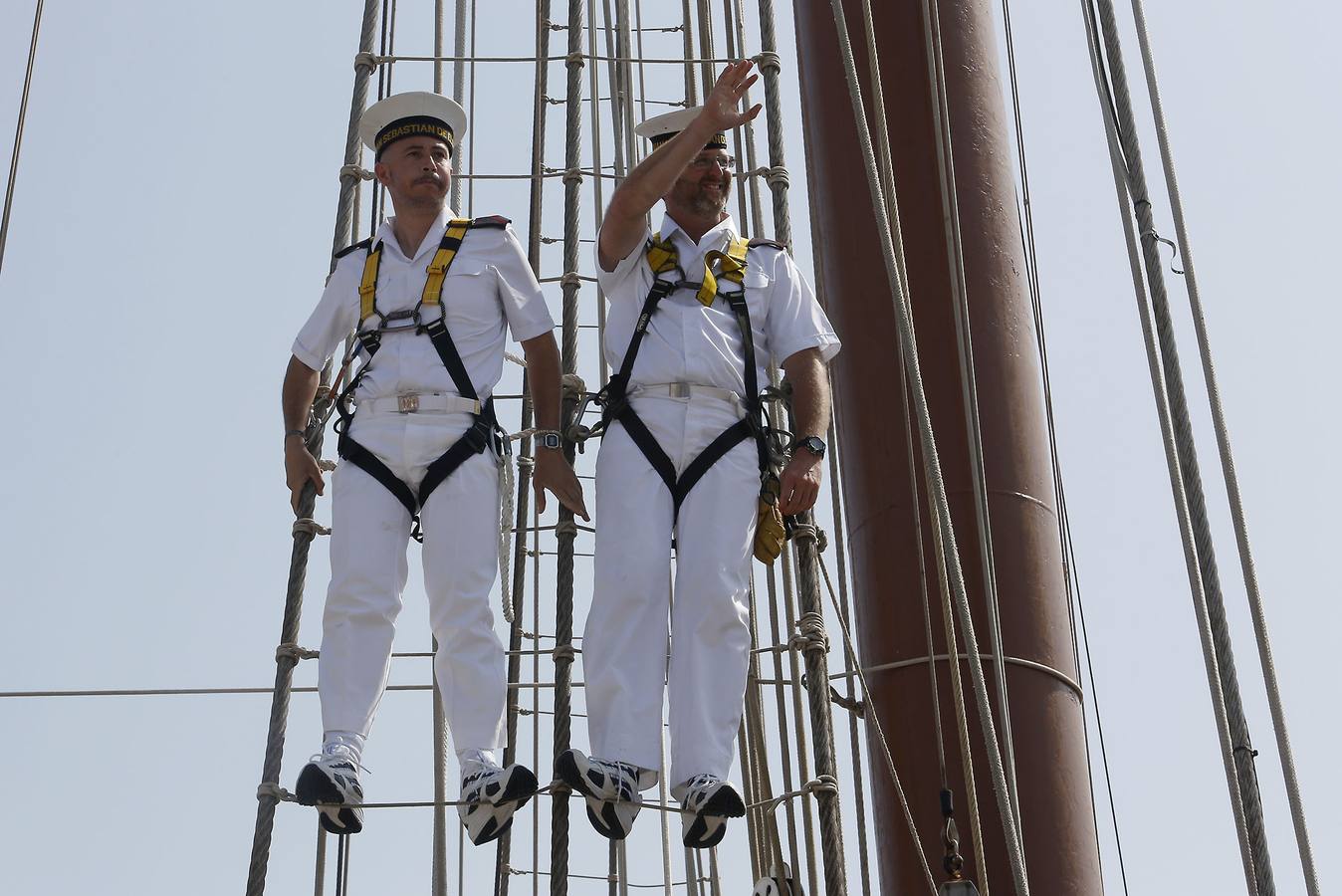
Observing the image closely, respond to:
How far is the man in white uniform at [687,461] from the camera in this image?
4031mm

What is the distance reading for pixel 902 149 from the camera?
5738 mm

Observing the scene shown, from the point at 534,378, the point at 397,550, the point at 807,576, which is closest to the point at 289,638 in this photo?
the point at 397,550

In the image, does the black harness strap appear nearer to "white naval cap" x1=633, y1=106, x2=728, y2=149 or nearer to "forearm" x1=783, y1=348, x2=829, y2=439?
"forearm" x1=783, y1=348, x2=829, y2=439

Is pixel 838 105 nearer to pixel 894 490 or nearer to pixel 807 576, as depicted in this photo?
pixel 894 490

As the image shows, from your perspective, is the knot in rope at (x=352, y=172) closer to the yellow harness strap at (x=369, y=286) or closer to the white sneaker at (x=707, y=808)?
the yellow harness strap at (x=369, y=286)

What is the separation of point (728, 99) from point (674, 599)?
3.61 feet

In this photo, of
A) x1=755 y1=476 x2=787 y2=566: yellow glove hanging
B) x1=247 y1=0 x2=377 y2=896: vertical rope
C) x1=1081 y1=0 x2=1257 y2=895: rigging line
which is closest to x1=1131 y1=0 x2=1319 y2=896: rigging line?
x1=1081 y1=0 x2=1257 y2=895: rigging line

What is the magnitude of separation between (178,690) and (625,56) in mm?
2794

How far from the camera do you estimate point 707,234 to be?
4.60m

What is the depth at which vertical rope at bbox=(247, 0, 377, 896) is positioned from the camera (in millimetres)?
4434

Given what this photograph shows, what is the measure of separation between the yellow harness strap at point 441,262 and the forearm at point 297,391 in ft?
1.29

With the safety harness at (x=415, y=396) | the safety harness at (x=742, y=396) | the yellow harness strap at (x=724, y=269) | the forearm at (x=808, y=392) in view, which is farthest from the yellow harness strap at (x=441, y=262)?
the forearm at (x=808, y=392)

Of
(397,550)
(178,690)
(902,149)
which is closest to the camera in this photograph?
(397,550)

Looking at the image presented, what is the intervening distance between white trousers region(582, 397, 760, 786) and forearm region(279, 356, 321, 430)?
0.80m
